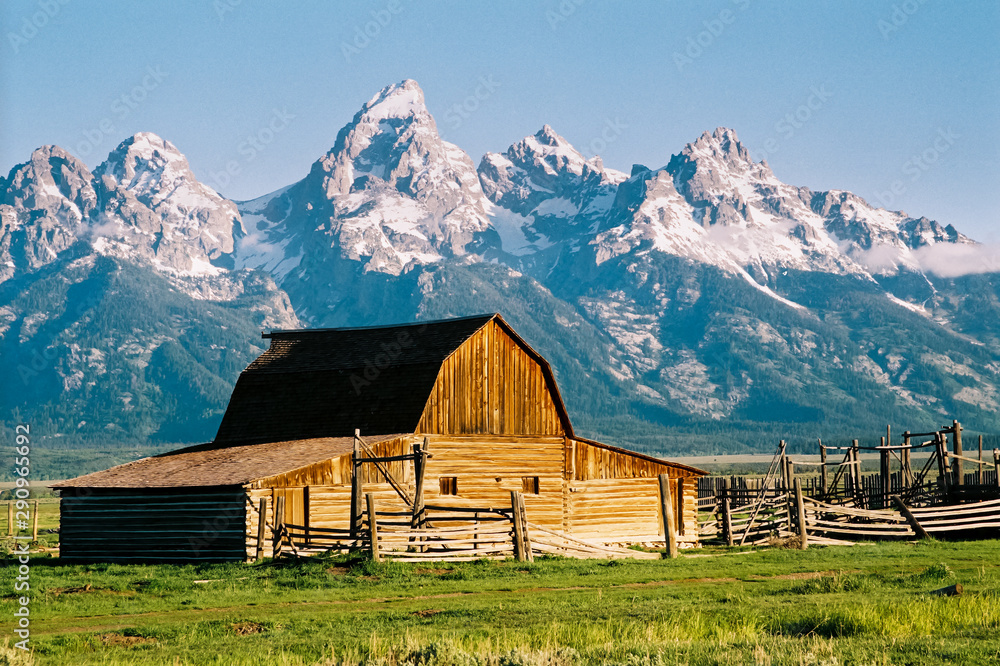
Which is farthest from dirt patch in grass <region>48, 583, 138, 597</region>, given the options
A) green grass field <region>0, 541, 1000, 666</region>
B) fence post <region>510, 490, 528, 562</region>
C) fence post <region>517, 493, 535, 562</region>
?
fence post <region>517, 493, 535, 562</region>

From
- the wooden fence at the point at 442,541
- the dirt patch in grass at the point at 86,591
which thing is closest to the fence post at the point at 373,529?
the wooden fence at the point at 442,541

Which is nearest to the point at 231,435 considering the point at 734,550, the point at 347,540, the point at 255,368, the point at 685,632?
the point at 255,368

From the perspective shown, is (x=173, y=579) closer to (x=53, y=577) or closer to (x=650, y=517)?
(x=53, y=577)

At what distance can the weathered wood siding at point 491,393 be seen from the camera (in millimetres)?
40188

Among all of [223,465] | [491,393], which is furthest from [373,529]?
[491,393]

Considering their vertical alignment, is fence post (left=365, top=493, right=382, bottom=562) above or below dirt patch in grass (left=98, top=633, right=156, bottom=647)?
above

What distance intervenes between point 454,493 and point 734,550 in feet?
33.6

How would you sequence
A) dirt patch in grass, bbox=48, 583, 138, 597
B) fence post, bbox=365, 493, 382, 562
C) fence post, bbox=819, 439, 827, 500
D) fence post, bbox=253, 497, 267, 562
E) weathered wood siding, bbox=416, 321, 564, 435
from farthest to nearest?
fence post, bbox=819, 439, 827, 500, weathered wood siding, bbox=416, 321, 564, 435, fence post, bbox=253, 497, 267, 562, fence post, bbox=365, 493, 382, 562, dirt patch in grass, bbox=48, 583, 138, 597

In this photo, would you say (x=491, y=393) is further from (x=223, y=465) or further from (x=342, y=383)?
(x=223, y=465)

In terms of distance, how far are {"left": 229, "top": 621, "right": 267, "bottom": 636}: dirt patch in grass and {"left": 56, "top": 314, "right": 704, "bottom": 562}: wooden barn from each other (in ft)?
44.4

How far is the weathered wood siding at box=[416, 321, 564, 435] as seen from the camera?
40.2 meters

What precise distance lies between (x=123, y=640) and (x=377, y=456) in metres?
18.5

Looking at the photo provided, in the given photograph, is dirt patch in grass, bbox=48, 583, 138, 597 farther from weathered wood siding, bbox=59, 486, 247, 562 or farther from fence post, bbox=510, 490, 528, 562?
fence post, bbox=510, 490, 528, 562

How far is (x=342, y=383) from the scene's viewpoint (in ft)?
142
